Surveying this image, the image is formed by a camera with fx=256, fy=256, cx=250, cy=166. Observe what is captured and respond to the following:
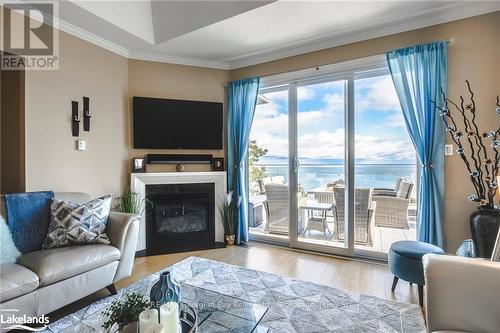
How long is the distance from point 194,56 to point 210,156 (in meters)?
1.48

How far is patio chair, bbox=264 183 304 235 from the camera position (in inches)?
147

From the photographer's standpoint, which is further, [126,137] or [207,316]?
[126,137]

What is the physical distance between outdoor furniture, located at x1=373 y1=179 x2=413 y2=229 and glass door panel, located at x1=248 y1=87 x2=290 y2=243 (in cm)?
119

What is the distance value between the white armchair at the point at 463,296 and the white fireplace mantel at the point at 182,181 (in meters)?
2.84

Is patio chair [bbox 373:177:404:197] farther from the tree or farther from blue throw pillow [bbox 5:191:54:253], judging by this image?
blue throw pillow [bbox 5:191:54:253]

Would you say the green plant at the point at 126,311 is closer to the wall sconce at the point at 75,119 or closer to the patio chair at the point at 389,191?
the wall sconce at the point at 75,119

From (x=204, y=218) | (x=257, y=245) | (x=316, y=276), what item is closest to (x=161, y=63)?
(x=204, y=218)

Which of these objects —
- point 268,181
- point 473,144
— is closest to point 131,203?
point 268,181

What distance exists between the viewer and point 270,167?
3.89 m

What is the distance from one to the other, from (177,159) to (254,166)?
117 centimetres

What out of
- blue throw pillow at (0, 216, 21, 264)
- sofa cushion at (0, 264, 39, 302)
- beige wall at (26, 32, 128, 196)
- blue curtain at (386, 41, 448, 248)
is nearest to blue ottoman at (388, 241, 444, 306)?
blue curtain at (386, 41, 448, 248)

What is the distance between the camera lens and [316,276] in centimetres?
276

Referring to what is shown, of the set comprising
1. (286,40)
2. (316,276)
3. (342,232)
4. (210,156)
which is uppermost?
(286,40)

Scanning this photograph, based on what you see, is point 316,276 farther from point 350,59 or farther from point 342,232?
point 350,59
